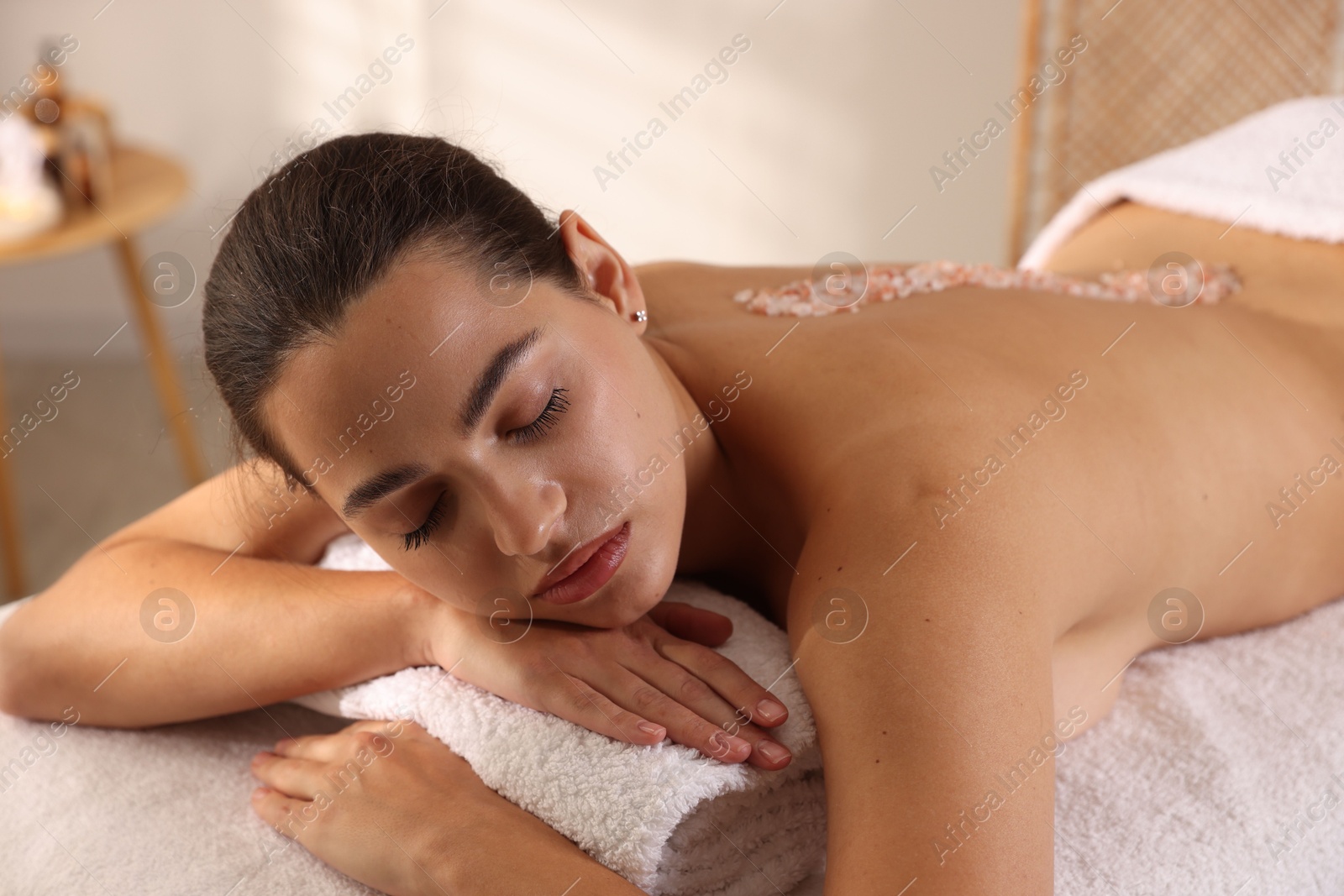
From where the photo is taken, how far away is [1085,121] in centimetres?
208

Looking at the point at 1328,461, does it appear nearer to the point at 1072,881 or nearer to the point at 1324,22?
the point at 1072,881

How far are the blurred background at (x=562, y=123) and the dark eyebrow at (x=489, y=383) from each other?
1.49 metres

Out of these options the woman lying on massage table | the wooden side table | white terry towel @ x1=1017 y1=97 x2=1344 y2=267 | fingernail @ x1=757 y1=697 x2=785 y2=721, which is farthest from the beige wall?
fingernail @ x1=757 y1=697 x2=785 y2=721

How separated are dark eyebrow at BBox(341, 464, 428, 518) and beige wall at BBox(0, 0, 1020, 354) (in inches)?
70.0

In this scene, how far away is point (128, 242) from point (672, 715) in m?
1.86

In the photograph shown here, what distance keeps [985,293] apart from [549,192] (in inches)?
76.9

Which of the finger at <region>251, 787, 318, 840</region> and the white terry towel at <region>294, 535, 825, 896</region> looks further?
the finger at <region>251, 787, 318, 840</region>

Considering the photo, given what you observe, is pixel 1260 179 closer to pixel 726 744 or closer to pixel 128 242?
pixel 726 744

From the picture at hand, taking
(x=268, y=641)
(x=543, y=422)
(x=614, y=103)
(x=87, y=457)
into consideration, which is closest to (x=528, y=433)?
(x=543, y=422)

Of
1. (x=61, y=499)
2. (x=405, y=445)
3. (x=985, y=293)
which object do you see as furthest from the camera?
(x=61, y=499)

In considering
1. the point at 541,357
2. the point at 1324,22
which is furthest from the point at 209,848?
the point at 1324,22

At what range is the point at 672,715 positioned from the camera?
78 cm

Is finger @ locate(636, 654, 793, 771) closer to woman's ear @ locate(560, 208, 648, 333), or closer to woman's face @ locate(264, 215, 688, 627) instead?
woman's face @ locate(264, 215, 688, 627)

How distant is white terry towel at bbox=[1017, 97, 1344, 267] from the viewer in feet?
4.01
